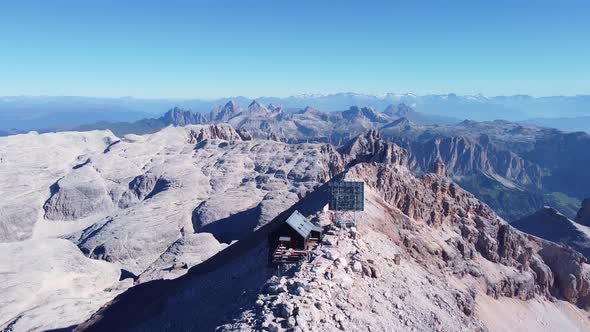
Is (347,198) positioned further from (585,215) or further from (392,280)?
(585,215)

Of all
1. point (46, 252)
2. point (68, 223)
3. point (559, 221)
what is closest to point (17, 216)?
point (68, 223)

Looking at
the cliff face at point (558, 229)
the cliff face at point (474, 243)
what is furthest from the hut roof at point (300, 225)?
the cliff face at point (558, 229)

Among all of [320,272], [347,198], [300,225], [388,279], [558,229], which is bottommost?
[558,229]

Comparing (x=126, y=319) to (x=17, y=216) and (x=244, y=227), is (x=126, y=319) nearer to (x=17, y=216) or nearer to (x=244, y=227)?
(x=244, y=227)

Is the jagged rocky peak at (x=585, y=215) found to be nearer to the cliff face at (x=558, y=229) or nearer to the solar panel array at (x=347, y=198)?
the cliff face at (x=558, y=229)

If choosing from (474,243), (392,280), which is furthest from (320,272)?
(474,243)
